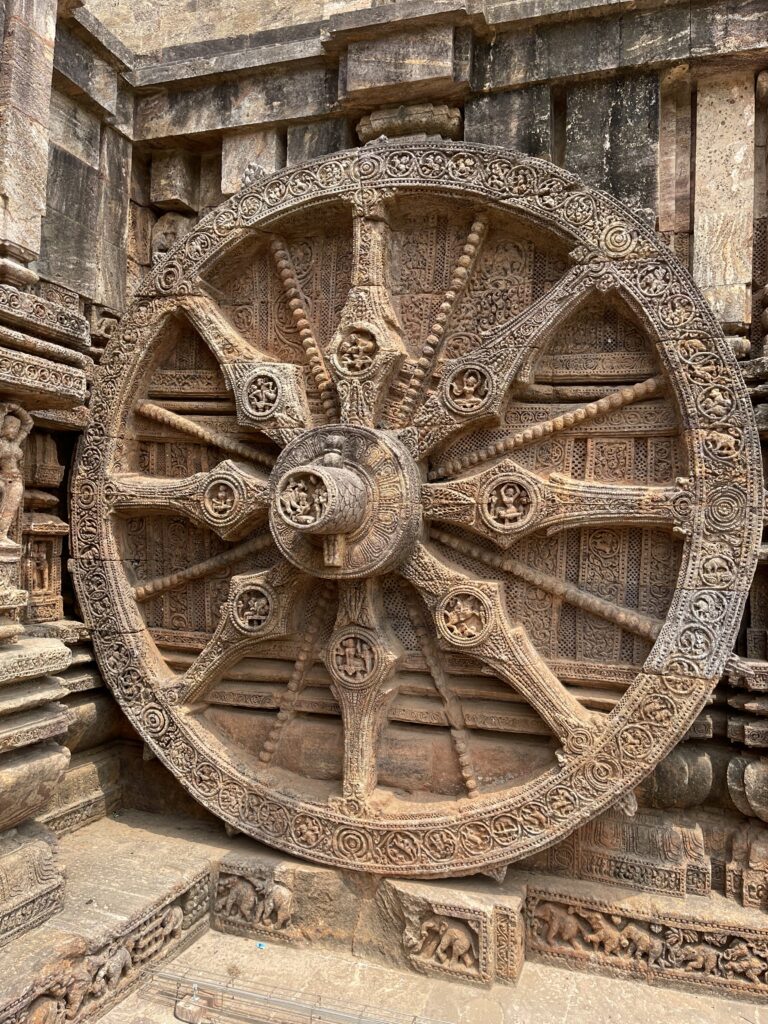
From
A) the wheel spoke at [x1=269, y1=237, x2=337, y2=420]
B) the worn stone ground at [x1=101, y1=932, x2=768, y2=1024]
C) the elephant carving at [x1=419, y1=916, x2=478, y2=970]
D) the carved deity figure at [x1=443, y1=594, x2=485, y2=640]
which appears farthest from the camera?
the wheel spoke at [x1=269, y1=237, x2=337, y2=420]

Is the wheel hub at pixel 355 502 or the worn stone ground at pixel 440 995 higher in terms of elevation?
the wheel hub at pixel 355 502

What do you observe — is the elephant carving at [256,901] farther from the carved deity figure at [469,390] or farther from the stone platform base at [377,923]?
the carved deity figure at [469,390]

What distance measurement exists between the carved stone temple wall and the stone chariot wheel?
2 centimetres

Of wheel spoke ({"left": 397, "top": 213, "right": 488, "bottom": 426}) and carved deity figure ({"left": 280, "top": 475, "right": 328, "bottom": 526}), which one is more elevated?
wheel spoke ({"left": 397, "top": 213, "right": 488, "bottom": 426})

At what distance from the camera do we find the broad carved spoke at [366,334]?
14.5 ft

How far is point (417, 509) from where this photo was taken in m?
4.38

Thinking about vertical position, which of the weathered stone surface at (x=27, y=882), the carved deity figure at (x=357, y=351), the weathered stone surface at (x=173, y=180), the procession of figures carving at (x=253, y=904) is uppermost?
the weathered stone surface at (x=173, y=180)

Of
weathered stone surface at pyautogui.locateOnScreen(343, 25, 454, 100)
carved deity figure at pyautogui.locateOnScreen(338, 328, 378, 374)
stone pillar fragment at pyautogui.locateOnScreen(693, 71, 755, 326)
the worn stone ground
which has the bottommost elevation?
the worn stone ground

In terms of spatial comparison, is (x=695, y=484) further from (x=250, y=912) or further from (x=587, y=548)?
(x=250, y=912)

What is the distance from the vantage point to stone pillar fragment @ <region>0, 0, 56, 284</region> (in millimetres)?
3939

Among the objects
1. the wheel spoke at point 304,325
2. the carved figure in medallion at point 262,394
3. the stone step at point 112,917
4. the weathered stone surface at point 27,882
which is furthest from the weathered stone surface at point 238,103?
the stone step at point 112,917

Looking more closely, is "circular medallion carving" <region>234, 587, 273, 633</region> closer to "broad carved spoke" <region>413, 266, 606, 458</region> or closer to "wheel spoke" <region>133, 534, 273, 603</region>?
"wheel spoke" <region>133, 534, 273, 603</region>

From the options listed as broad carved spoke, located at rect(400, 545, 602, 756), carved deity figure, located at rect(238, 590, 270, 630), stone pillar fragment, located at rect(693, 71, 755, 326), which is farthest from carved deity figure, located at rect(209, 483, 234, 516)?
stone pillar fragment, located at rect(693, 71, 755, 326)

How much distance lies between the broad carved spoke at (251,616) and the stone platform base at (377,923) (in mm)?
1090
